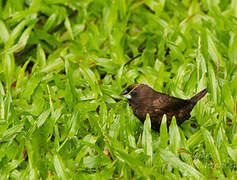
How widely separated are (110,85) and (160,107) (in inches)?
32.2

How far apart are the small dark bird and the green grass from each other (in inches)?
5.1

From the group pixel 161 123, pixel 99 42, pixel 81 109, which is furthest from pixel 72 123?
pixel 99 42

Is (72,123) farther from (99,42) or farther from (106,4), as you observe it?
(106,4)

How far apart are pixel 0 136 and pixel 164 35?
216 cm

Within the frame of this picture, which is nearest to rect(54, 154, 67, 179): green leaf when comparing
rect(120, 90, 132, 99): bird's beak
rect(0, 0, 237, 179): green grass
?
rect(0, 0, 237, 179): green grass

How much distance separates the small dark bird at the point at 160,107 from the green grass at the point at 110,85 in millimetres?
129

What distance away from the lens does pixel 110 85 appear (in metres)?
3.96

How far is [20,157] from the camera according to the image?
324cm

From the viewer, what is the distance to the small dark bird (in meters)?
3.30

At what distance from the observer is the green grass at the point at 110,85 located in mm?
2977

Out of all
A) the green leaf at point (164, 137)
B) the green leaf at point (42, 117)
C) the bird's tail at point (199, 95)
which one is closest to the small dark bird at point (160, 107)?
the bird's tail at point (199, 95)

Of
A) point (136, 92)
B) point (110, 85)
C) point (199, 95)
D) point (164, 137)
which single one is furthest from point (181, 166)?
point (110, 85)

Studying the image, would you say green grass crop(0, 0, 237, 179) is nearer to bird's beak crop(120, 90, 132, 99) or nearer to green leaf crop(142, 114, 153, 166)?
green leaf crop(142, 114, 153, 166)

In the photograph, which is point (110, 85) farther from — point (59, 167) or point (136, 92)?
point (59, 167)
